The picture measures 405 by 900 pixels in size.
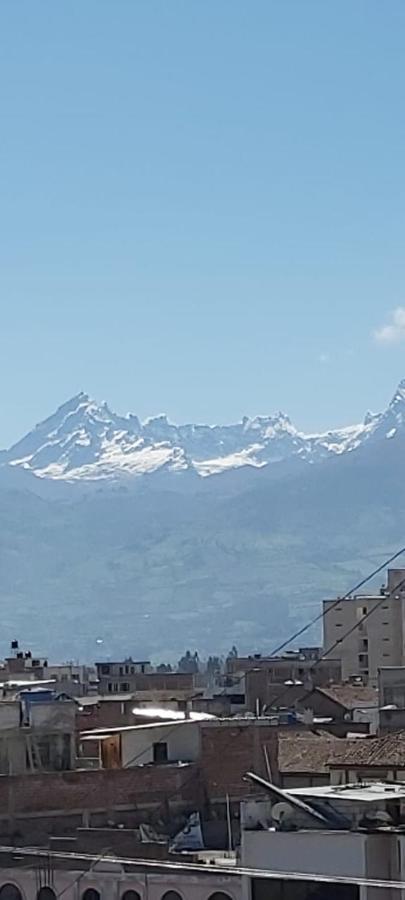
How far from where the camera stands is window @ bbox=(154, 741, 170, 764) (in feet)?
164

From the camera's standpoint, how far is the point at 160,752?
50.1m

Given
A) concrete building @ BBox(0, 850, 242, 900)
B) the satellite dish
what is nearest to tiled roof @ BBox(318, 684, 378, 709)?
concrete building @ BBox(0, 850, 242, 900)

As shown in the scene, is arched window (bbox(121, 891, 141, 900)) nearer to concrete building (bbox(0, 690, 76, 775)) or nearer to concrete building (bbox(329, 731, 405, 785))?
concrete building (bbox(329, 731, 405, 785))

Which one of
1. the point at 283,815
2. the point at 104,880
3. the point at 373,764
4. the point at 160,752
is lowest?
the point at 104,880

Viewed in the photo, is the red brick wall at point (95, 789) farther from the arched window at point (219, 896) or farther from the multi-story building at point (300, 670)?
the multi-story building at point (300, 670)

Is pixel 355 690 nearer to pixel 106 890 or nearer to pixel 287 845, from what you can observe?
pixel 106 890

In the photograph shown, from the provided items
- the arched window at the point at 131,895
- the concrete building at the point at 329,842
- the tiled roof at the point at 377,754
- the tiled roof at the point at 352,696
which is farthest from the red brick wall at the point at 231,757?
the tiled roof at the point at 352,696

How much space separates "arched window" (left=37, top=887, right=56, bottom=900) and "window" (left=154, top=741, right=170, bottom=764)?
1242 cm

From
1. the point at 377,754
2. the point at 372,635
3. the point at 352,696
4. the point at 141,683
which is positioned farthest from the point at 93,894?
the point at 372,635

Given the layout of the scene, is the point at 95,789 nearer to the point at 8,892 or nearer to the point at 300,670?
the point at 8,892

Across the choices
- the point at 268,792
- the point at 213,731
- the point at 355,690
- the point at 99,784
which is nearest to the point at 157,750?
the point at 213,731

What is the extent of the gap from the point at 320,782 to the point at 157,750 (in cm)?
927

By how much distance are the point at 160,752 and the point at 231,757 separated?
1.89 meters

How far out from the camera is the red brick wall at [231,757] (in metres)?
48.2
